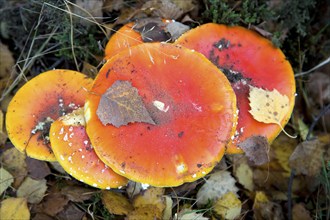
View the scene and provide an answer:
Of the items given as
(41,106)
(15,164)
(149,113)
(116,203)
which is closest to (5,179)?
(15,164)

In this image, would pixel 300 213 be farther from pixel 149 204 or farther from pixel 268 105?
pixel 149 204

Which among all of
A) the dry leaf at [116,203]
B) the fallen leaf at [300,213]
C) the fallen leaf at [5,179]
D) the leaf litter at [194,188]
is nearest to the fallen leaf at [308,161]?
the leaf litter at [194,188]

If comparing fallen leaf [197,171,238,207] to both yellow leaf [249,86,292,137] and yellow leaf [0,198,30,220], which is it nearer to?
yellow leaf [249,86,292,137]

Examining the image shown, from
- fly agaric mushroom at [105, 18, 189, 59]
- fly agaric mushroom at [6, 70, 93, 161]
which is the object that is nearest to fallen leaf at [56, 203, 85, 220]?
fly agaric mushroom at [6, 70, 93, 161]

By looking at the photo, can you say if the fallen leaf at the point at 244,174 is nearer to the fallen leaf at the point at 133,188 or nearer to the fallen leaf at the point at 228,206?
the fallen leaf at the point at 228,206

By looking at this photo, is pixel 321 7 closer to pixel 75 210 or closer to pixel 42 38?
pixel 42 38

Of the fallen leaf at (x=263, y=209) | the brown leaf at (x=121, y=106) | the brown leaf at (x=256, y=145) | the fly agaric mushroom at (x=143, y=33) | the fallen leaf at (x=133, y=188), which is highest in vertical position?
the fly agaric mushroom at (x=143, y=33)
